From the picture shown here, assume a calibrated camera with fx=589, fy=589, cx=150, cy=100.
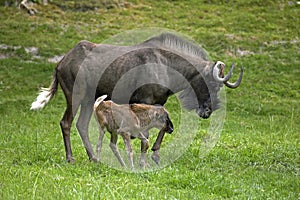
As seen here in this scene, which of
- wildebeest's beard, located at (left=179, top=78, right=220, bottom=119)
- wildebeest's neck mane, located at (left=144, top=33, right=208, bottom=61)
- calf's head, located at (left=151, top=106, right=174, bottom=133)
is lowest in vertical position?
wildebeest's beard, located at (left=179, top=78, right=220, bottom=119)

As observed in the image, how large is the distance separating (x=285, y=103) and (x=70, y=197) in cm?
1206

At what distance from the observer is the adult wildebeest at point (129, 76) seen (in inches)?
382

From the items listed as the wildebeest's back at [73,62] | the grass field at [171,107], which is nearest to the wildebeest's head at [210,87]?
the grass field at [171,107]

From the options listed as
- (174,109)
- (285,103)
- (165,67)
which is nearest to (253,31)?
(285,103)

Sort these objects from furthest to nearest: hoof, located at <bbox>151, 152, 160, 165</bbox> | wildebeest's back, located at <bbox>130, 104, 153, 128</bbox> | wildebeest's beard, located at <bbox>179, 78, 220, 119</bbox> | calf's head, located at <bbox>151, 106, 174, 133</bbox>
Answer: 1. wildebeest's beard, located at <bbox>179, 78, 220, 119</bbox>
2. hoof, located at <bbox>151, 152, 160, 165</bbox>
3. calf's head, located at <bbox>151, 106, 174, 133</bbox>
4. wildebeest's back, located at <bbox>130, 104, 153, 128</bbox>

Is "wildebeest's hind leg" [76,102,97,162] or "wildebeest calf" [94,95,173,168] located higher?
"wildebeest calf" [94,95,173,168]

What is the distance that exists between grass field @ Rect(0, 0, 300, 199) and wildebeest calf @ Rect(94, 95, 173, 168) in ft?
1.63

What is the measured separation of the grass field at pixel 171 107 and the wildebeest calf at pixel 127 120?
50 cm

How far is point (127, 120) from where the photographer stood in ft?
28.1

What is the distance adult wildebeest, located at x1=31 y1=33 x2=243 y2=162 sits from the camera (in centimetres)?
970

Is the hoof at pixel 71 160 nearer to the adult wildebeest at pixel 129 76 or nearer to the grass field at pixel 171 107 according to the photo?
the grass field at pixel 171 107

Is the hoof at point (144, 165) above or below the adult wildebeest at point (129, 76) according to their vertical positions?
below

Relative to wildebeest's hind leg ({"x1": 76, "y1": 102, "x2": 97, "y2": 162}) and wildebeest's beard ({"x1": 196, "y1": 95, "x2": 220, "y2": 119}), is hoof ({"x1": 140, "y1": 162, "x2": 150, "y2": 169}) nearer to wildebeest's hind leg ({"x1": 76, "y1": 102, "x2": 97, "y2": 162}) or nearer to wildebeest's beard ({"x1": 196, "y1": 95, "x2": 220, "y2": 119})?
wildebeest's hind leg ({"x1": 76, "y1": 102, "x2": 97, "y2": 162})

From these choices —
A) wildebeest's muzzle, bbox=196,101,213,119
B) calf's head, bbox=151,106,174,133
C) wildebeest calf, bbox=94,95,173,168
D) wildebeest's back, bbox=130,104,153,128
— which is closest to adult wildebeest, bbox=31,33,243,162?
wildebeest's muzzle, bbox=196,101,213,119
